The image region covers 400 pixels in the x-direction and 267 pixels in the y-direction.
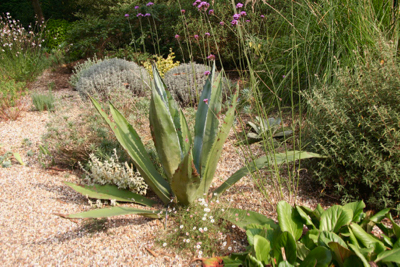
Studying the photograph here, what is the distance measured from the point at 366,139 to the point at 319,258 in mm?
1025

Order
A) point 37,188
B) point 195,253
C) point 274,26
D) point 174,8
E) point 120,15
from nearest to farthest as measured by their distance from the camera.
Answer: point 195,253 < point 37,188 < point 274,26 < point 174,8 < point 120,15

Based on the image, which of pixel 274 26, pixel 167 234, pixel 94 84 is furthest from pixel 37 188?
pixel 274 26

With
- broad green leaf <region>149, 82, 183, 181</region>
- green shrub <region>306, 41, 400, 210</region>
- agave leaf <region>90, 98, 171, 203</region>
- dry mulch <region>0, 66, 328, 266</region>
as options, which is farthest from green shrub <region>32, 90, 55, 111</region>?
green shrub <region>306, 41, 400, 210</region>

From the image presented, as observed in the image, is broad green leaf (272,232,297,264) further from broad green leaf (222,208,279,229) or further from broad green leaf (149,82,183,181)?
broad green leaf (149,82,183,181)

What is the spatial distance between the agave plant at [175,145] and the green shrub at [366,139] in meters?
0.31

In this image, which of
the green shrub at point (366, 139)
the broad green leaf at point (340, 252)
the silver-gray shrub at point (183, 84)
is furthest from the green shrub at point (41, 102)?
the broad green leaf at point (340, 252)

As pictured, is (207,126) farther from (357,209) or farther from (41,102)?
(41,102)

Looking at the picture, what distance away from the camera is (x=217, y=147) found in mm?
2205

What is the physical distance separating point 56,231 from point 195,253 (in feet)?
3.38

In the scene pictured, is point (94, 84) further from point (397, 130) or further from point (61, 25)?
point (61, 25)

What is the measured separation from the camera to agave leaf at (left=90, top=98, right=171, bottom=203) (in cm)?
220

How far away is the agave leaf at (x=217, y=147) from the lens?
2.15 m

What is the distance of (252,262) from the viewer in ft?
5.16

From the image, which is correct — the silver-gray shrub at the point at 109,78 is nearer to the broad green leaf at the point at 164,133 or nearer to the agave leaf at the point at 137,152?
the agave leaf at the point at 137,152
